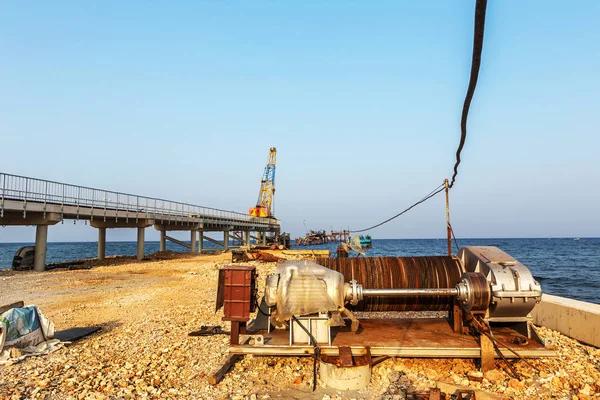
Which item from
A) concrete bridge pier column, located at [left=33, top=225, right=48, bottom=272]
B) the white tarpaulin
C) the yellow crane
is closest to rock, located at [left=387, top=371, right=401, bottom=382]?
the white tarpaulin

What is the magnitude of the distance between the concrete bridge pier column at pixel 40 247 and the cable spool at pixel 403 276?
75.5ft

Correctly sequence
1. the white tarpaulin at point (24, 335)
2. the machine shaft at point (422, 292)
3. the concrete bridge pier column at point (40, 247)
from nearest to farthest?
the machine shaft at point (422, 292) < the white tarpaulin at point (24, 335) < the concrete bridge pier column at point (40, 247)

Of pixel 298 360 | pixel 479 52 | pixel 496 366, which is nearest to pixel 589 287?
pixel 496 366

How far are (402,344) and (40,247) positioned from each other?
25.3m

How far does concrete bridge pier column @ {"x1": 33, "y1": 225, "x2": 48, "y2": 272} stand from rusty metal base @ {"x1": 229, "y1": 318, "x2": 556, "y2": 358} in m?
22.7

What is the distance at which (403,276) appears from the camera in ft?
25.3

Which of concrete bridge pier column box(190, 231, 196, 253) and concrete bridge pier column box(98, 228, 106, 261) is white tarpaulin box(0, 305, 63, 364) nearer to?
concrete bridge pier column box(98, 228, 106, 261)

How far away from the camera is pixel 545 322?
914 cm

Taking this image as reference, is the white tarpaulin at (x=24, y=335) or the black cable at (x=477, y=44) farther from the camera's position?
the white tarpaulin at (x=24, y=335)

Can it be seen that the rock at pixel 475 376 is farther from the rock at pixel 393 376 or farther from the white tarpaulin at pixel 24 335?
the white tarpaulin at pixel 24 335

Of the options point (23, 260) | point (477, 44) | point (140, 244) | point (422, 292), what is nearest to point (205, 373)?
point (422, 292)

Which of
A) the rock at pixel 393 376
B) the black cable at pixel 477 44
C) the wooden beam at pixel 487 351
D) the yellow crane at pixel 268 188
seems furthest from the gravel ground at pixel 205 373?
the yellow crane at pixel 268 188

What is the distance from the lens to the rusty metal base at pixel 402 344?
20.2ft

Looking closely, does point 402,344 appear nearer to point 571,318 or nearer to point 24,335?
point 571,318
